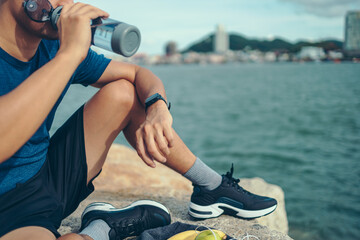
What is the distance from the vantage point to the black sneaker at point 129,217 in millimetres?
2082

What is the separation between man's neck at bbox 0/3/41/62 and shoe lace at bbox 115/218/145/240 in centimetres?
115

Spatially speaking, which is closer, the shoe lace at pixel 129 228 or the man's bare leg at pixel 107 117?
the man's bare leg at pixel 107 117

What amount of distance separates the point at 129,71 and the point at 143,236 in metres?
1.07

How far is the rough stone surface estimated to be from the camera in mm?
2348

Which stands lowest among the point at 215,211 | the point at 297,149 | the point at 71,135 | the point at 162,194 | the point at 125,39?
the point at 297,149

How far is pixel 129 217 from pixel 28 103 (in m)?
1.14

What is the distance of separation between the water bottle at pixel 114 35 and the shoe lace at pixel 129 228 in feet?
3.75

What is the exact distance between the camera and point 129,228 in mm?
2115

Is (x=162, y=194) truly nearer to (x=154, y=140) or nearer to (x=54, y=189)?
(x=54, y=189)

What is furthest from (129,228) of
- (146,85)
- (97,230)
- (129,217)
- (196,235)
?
(146,85)

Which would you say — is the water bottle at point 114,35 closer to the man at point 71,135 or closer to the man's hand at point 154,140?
the man at point 71,135

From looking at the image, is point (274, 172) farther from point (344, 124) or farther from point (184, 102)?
point (184, 102)

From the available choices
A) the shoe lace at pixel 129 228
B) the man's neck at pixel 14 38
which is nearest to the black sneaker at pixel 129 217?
the shoe lace at pixel 129 228

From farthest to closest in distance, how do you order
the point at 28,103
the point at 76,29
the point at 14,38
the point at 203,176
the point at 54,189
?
the point at 203,176, the point at 54,189, the point at 14,38, the point at 76,29, the point at 28,103
